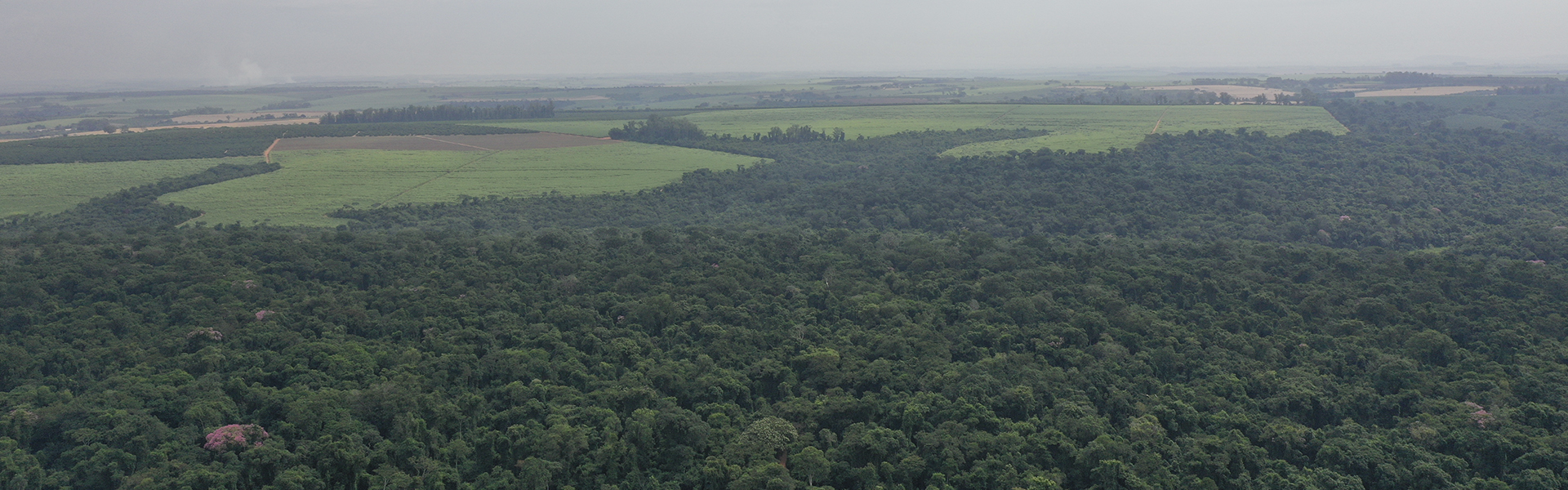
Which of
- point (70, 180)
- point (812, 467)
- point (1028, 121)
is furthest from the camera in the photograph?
point (1028, 121)

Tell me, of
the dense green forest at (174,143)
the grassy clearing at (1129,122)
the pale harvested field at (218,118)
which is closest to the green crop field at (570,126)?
the dense green forest at (174,143)

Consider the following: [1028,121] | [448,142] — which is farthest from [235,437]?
[1028,121]

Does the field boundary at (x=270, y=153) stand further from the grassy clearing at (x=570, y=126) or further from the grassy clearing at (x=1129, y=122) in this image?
the grassy clearing at (x=1129, y=122)

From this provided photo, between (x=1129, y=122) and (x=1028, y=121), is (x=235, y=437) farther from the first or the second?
(x=1028, y=121)

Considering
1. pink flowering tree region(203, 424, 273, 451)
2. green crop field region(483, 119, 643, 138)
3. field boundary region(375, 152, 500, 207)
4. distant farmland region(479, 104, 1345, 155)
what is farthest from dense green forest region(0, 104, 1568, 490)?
green crop field region(483, 119, 643, 138)

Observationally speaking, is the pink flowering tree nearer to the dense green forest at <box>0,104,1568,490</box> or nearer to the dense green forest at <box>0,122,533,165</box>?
the dense green forest at <box>0,104,1568,490</box>

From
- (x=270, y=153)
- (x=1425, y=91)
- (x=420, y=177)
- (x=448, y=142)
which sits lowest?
(x=420, y=177)

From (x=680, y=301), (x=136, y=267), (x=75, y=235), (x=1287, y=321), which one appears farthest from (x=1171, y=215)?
(x=75, y=235)
